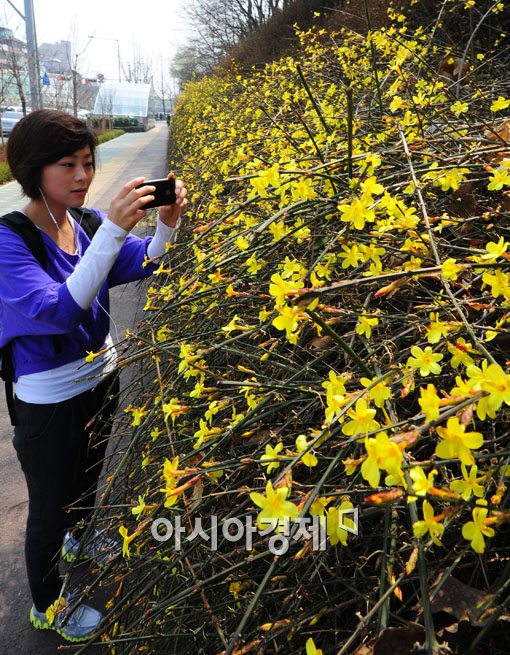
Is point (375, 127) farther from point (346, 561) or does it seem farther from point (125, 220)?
point (346, 561)

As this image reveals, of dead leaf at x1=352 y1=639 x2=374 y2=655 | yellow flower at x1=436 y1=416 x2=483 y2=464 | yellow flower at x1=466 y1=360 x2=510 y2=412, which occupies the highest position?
yellow flower at x1=466 y1=360 x2=510 y2=412

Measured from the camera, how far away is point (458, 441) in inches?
26.1

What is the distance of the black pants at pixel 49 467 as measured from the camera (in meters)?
2.00

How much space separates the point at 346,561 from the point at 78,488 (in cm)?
142

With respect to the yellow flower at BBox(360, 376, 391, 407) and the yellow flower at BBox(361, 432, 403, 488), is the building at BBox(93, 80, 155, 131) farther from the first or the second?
the yellow flower at BBox(361, 432, 403, 488)

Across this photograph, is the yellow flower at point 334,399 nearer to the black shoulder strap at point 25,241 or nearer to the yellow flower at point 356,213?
the yellow flower at point 356,213

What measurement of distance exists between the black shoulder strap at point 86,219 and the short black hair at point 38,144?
296mm

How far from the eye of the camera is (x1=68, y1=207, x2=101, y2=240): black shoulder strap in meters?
2.29

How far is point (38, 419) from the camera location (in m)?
1.99

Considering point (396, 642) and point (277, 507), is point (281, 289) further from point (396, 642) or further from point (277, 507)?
point (396, 642)

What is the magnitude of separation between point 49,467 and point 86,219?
1080 millimetres

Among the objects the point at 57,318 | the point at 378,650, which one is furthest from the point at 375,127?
the point at 378,650

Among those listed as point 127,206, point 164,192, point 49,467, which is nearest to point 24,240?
point 127,206

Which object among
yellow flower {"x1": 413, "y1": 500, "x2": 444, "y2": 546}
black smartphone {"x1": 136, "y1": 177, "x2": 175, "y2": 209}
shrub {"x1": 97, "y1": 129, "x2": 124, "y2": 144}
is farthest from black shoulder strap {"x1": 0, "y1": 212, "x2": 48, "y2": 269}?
shrub {"x1": 97, "y1": 129, "x2": 124, "y2": 144}
